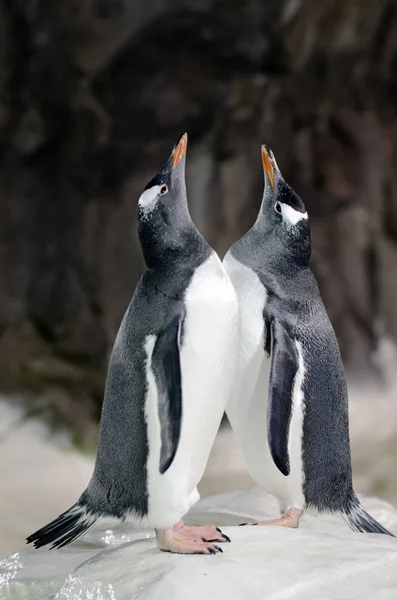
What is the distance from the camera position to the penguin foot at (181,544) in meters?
1.53

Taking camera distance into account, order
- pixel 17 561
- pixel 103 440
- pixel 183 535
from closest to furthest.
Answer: pixel 183 535 → pixel 103 440 → pixel 17 561

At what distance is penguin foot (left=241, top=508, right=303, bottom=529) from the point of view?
1.77 m

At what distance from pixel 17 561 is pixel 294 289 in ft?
2.86

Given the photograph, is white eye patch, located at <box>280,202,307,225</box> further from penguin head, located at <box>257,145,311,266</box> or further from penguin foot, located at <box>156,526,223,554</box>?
penguin foot, located at <box>156,526,223,554</box>

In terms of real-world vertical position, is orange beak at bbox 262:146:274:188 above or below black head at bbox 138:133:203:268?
above

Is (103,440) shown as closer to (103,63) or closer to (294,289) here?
(294,289)

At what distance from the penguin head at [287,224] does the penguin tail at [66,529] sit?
720 millimetres

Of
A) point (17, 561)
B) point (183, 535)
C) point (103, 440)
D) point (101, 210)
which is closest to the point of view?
point (183, 535)

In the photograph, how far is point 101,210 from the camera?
4375 millimetres

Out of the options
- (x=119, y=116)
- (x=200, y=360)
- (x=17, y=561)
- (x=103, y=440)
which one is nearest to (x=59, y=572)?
(x=17, y=561)

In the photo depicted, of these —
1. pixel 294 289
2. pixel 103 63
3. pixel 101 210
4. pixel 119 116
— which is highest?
pixel 103 63

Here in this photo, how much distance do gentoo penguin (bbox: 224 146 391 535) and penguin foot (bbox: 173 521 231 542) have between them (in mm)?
238

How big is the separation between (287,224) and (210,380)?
1.58 feet

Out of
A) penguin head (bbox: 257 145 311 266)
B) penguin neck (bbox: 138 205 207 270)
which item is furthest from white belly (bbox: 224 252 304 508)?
penguin neck (bbox: 138 205 207 270)
